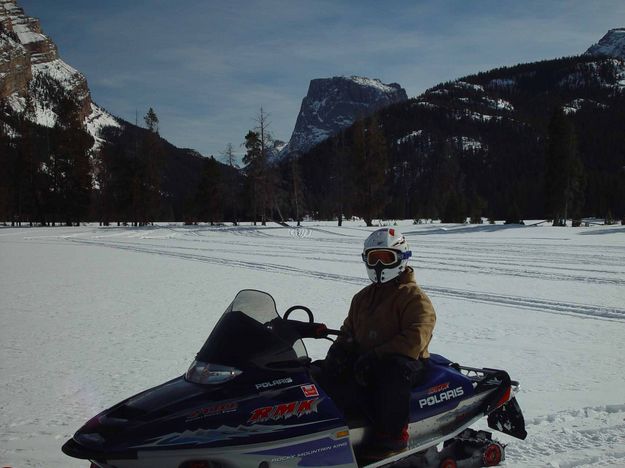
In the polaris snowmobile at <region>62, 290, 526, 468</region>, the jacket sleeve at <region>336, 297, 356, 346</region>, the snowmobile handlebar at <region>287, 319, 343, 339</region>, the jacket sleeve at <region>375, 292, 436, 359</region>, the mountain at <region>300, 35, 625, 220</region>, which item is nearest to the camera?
the polaris snowmobile at <region>62, 290, 526, 468</region>

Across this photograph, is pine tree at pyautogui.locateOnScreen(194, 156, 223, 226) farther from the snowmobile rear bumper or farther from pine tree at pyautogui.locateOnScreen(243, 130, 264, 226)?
the snowmobile rear bumper

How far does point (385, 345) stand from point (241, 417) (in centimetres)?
130

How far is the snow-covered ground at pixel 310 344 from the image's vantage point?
15.5 ft

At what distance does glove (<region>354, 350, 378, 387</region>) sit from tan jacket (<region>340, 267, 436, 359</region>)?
0.10 metres

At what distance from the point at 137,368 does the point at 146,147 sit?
5328 cm

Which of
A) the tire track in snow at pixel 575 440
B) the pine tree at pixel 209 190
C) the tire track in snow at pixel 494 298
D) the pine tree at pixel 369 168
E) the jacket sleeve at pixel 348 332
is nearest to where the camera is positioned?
the tire track in snow at pixel 575 440

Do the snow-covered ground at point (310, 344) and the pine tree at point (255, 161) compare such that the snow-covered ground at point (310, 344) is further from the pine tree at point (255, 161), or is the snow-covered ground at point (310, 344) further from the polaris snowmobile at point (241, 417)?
the pine tree at point (255, 161)

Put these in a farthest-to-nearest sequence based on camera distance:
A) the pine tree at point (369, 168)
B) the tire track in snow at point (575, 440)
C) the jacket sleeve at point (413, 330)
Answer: the pine tree at point (369, 168) → the tire track in snow at point (575, 440) → the jacket sleeve at point (413, 330)

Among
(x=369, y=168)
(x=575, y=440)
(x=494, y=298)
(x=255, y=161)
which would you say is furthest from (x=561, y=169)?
(x=575, y=440)

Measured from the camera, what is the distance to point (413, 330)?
3.79m

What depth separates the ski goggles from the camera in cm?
400

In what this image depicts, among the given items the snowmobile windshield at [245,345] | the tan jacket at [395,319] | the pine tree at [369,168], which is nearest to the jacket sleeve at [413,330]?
the tan jacket at [395,319]

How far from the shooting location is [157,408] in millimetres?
3012

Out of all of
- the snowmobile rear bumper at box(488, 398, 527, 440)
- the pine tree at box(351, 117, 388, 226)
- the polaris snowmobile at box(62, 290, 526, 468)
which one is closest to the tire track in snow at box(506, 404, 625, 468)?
the snowmobile rear bumper at box(488, 398, 527, 440)
